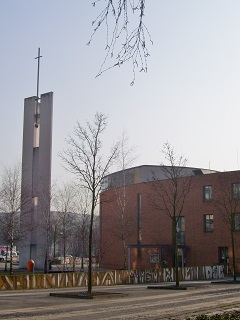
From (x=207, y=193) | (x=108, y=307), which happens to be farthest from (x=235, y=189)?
(x=108, y=307)

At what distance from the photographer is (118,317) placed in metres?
15.5

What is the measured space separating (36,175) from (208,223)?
1934cm

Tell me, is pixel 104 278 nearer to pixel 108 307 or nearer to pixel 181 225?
pixel 108 307

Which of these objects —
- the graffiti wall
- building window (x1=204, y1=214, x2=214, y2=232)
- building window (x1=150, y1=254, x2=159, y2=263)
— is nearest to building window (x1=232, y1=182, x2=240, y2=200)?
building window (x1=204, y1=214, x2=214, y2=232)

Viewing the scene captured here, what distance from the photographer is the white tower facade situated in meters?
48.2

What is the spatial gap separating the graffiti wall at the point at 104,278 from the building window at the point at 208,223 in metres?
10.2

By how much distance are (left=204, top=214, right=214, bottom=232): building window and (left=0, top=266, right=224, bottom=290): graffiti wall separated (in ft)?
33.5

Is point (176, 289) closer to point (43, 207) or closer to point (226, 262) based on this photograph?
point (43, 207)

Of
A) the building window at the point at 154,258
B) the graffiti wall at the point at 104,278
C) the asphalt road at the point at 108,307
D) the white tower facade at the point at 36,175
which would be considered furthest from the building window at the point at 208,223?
the asphalt road at the point at 108,307

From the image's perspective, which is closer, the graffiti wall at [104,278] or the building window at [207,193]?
the graffiti wall at [104,278]

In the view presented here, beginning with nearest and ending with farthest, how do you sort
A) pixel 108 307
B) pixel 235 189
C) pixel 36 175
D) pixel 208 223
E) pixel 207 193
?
pixel 108 307, pixel 36 175, pixel 235 189, pixel 208 223, pixel 207 193

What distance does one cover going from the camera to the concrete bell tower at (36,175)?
48.3m

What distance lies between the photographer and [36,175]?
1998 inches

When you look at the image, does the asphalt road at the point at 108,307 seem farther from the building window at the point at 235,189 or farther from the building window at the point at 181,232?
the building window at the point at 181,232
